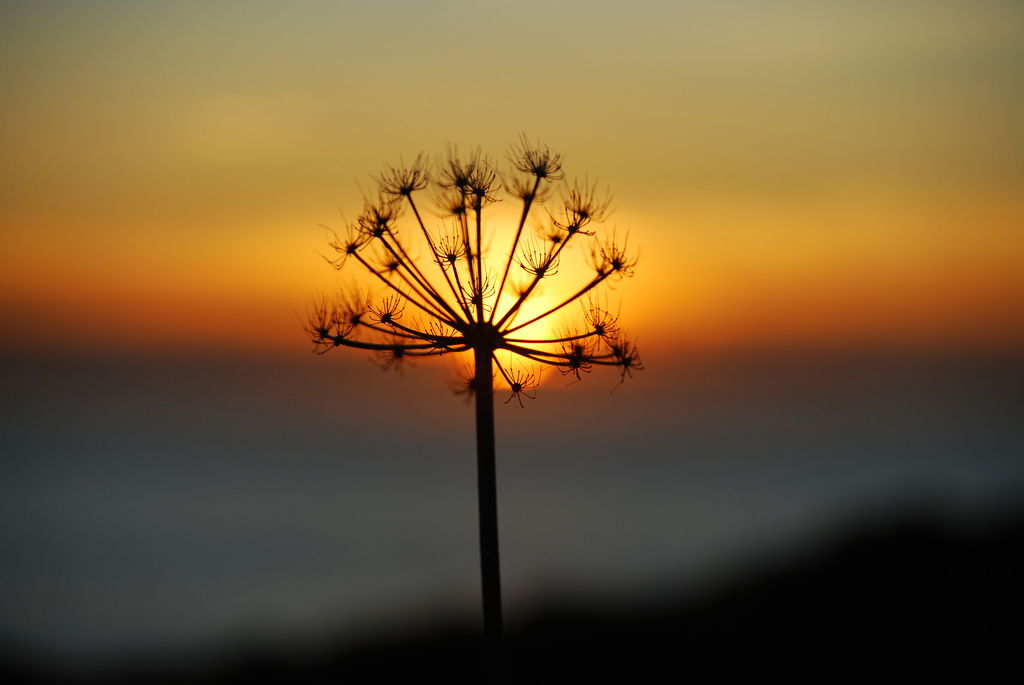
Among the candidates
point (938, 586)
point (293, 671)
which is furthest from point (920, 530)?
point (293, 671)

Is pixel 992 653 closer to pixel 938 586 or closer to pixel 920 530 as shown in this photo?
pixel 938 586

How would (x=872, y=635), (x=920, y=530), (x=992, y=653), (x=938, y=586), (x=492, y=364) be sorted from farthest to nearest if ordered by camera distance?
(x=920, y=530), (x=938, y=586), (x=872, y=635), (x=992, y=653), (x=492, y=364)

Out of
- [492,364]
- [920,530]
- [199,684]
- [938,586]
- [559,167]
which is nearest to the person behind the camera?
[492,364]

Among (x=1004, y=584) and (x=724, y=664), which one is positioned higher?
(x=1004, y=584)

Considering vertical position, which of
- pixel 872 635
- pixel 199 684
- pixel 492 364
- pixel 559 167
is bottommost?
pixel 199 684

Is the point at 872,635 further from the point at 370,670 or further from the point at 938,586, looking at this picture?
the point at 370,670

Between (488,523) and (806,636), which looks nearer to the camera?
(488,523)

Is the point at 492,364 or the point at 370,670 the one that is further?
the point at 370,670
